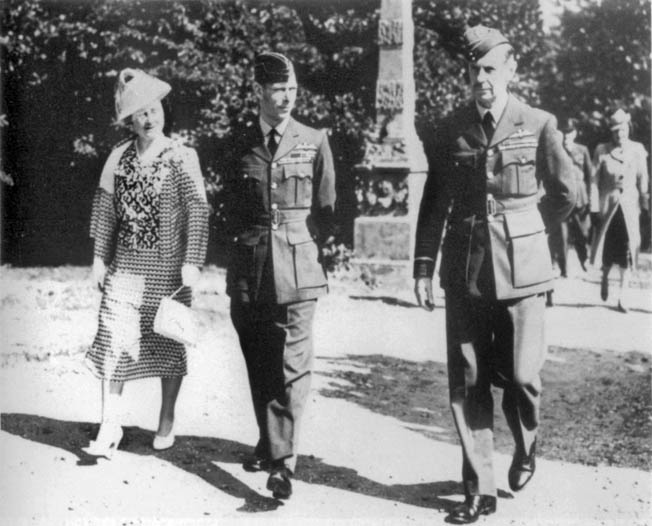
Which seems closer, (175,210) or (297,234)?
(297,234)

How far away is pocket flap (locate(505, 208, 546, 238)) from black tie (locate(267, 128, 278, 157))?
1.12m

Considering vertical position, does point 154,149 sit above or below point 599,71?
below

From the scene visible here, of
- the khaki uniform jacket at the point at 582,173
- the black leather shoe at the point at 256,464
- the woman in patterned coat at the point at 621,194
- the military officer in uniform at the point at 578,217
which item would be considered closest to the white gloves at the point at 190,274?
the black leather shoe at the point at 256,464

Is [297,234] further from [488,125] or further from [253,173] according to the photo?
[488,125]

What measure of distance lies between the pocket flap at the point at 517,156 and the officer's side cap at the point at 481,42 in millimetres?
423

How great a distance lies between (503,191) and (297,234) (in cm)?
96

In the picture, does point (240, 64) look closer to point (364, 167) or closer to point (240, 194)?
point (364, 167)

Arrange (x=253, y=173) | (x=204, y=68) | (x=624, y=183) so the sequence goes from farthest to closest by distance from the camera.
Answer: (x=204, y=68) < (x=624, y=183) < (x=253, y=173)

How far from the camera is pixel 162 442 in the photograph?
4.68 m

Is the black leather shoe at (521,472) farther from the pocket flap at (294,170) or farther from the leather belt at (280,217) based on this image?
the pocket flap at (294,170)

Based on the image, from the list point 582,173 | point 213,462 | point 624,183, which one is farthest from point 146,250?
point 582,173

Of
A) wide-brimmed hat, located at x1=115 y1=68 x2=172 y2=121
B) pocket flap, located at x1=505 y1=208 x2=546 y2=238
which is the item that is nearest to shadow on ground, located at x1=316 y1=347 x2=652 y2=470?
pocket flap, located at x1=505 y1=208 x2=546 y2=238

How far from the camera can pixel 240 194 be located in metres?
4.38

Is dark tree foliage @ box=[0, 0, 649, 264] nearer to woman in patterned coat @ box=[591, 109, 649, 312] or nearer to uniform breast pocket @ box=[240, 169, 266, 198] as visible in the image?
woman in patterned coat @ box=[591, 109, 649, 312]
